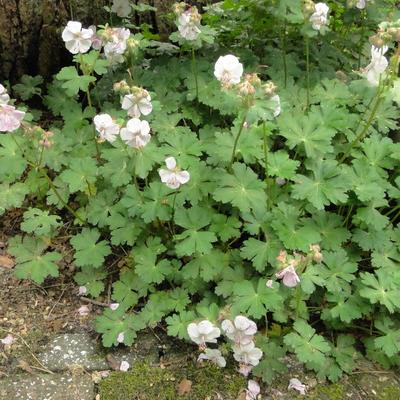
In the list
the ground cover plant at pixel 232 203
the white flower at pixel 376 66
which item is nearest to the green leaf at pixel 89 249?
the ground cover plant at pixel 232 203

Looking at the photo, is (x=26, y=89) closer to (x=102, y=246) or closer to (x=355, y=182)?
(x=102, y=246)

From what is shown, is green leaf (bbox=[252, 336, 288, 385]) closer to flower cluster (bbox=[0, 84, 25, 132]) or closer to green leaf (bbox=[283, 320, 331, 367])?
green leaf (bbox=[283, 320, 331, 367])

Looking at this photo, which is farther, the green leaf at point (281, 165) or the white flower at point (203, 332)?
the green leaf at point (281, 165)

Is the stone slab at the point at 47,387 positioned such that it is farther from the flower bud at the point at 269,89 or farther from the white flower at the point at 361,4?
the white flower at the point at 361,4

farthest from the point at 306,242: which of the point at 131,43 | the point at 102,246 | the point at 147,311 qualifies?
the point at 131,43

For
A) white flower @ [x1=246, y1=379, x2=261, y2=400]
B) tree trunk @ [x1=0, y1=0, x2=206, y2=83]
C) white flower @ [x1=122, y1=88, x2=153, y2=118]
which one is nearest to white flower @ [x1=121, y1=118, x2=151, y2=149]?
white flower @ [x1=122, y1=88, x2=153, y2=118]
